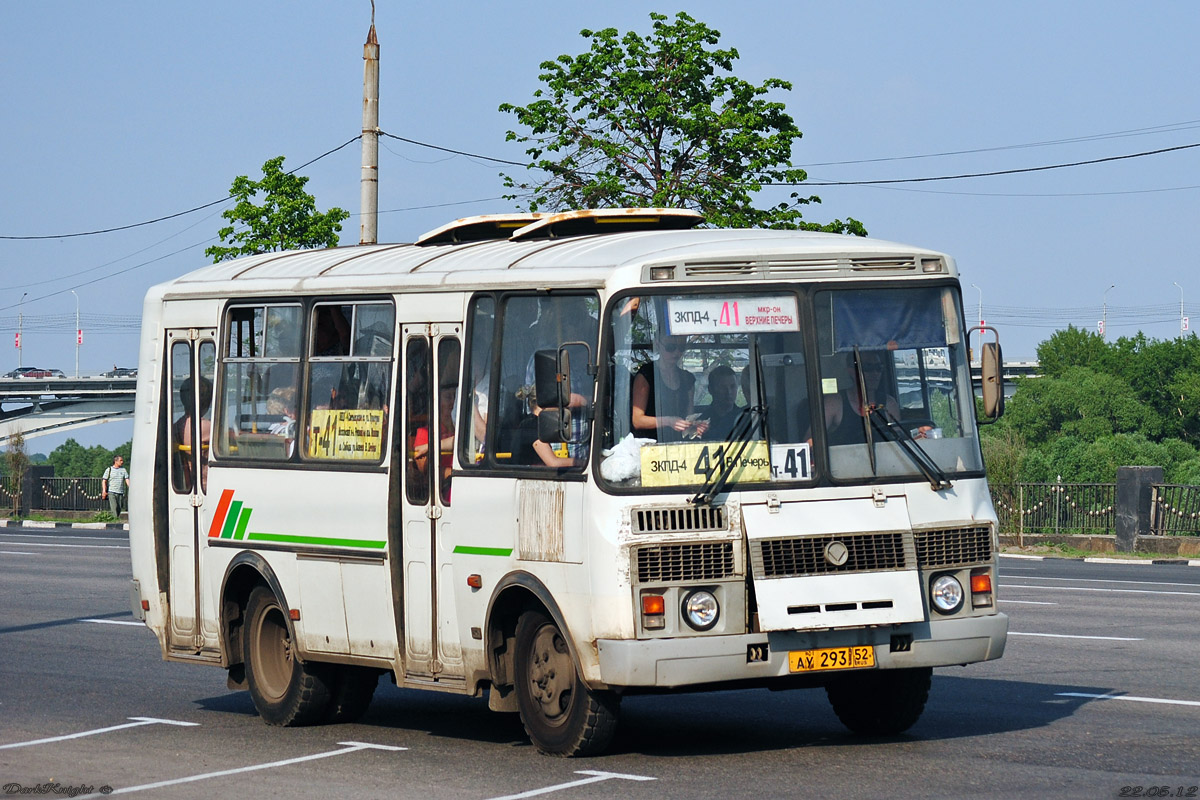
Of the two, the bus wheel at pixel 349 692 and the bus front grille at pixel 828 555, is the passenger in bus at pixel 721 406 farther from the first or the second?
the bus wheel at pixel 349 692

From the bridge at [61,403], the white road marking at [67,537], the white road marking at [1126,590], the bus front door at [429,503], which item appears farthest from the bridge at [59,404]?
the bus front door at [429,503]

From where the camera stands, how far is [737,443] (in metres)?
9.61

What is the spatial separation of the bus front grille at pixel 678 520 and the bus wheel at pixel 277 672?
11.4 feet

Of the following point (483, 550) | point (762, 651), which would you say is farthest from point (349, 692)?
point (762, 651)

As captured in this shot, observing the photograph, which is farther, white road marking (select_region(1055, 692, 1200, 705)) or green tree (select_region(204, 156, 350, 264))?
green tree (select_region(204, 156, 350, 264))

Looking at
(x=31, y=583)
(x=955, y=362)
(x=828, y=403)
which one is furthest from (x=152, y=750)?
(x=31, y=583)

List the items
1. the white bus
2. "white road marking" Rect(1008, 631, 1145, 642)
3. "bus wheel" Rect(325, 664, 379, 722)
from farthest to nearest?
"white road marking" Rect(1008, 631, 1145, 642) → "bus wheel" Rect(325, 664, 379, 722) → the white bus

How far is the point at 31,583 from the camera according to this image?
25.2 metres

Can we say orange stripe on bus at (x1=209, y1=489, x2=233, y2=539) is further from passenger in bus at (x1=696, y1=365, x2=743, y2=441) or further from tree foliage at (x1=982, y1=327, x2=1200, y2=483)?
tree foliage at (x1=982, y1=327, x2=1200, y2=483)

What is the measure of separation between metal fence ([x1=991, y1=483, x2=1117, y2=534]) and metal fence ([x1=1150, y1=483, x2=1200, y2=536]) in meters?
1.05

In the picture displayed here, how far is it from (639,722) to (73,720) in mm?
3819

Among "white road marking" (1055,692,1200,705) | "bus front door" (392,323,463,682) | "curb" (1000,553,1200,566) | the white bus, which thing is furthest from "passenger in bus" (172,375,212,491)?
"curb" (1000,553,1200,566)

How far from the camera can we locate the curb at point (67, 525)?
45.5 m

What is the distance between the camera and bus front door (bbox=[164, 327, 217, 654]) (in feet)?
41.9
